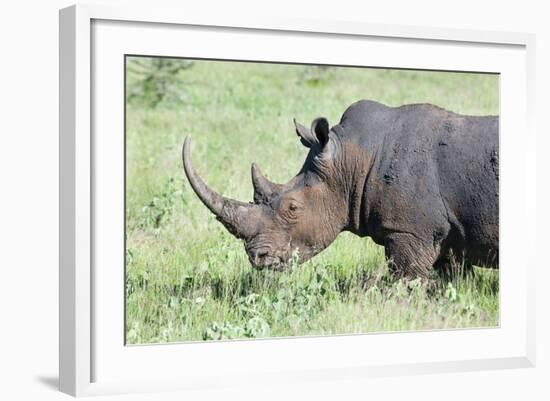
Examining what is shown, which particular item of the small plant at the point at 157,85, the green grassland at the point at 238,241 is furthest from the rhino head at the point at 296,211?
the small plant at the point at 157,85

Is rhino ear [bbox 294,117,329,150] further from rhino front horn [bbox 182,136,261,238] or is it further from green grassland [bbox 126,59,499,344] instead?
green grassland [bbox 126,59,499,344]

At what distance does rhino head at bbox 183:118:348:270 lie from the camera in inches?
368

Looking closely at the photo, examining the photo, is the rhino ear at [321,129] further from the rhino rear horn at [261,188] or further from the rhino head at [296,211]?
the rhino rear horn at [261,188]

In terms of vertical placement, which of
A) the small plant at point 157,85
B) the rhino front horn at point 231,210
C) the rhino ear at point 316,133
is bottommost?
the rhino front horn at point 231,210

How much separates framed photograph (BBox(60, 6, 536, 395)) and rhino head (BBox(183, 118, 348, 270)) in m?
0.01

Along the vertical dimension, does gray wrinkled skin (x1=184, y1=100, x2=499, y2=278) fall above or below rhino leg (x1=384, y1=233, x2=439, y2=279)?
above

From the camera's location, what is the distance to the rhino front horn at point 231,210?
9102 mm

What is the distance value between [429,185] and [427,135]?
0.45 metres

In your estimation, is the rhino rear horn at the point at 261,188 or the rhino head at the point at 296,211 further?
the rhino rear horn at the point at 261,188

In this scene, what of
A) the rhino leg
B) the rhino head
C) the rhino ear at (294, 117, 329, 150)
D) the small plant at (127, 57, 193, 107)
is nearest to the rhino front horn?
the rhino head

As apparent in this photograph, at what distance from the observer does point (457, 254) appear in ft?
31.6

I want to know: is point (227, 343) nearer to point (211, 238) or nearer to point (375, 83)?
point (211, 238)

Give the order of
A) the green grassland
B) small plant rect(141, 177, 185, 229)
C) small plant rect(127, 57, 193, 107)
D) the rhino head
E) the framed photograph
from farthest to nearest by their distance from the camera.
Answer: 1. small plant rect(127, 57, 193, 107)
2. small plant rect(141, 177, 185, 229)
3. the rhino head
4. the green grassland
5. the framed photograph

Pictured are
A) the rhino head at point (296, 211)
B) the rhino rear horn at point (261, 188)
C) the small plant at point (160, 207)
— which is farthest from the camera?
the small plant at point (160, 207)
